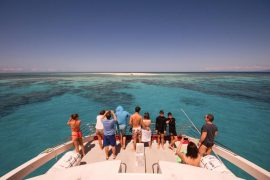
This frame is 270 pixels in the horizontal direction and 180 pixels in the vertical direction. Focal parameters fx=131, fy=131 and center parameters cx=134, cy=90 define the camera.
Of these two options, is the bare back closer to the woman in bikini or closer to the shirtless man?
the shirtless man

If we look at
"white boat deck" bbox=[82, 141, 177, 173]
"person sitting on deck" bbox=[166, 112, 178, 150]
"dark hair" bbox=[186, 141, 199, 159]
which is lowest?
"white boat deck" bbox=[82, 141, 177, 173]

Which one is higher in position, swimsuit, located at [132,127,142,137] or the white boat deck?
swimsuit, located at [132,127,142,137]

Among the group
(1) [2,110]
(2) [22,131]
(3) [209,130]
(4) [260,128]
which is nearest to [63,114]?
(2) [22,131]

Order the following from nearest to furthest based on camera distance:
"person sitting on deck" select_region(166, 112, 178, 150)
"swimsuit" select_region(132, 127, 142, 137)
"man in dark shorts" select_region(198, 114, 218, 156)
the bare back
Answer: "man in dark shorts" select_region(198, 114, 218, 156)
the bare back
"swimsuit" select_region(132, 127, 142, 137)
"person sitting on deck" select_region(166, 112, 178, 150)

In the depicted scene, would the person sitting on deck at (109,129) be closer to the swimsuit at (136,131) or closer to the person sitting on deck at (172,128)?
the swimsuit at (136,131)

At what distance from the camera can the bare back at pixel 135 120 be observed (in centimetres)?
551

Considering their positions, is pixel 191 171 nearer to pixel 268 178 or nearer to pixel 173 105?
pixel 268 178

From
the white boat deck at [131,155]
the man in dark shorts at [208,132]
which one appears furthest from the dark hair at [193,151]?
the white boat deck at [131,155]

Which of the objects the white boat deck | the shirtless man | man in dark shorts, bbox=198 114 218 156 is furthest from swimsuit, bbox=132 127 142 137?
man in dark shorts, bbox=198 114 218 156

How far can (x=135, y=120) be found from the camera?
5.56m

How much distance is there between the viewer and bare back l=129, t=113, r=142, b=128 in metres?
5.51

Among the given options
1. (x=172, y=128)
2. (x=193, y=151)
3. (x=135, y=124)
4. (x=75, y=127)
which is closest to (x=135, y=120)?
(x=135, y=124)

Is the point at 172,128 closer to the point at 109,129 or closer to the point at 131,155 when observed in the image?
the point at 131,155

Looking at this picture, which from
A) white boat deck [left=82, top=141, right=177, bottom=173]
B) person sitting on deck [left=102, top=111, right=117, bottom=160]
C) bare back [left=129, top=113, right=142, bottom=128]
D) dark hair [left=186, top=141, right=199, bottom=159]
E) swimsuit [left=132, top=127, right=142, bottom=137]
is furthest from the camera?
swimsuit [left=132, top=127, right=142, bottom=137]
